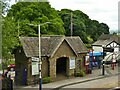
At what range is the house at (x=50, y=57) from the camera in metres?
27.4

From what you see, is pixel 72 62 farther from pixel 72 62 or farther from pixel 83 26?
pixel 83 26

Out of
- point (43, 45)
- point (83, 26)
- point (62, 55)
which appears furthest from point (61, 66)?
point (83, 26)

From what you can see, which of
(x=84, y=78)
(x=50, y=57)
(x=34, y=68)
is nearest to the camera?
(x=34, y=68)

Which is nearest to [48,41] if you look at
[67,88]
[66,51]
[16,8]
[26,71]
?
[66,51]

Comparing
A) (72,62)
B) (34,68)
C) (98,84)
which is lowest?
(98,84)

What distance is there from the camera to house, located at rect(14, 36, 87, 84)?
2736 cm

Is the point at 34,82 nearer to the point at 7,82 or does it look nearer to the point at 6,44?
the point at 7,82

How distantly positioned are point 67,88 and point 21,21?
2108 centimetres

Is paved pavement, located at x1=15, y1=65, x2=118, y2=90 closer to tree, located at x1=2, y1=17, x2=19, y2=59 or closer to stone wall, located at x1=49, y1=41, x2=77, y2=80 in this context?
stone wall, located at x1=49, y1=41, x2=77, y2=80

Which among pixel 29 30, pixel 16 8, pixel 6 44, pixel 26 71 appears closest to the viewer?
pixel 6 44

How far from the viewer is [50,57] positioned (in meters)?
28.2

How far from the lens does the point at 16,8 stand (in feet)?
162

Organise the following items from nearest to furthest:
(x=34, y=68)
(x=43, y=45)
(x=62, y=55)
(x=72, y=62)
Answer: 1. (x=34, y=68)
2. (x=43, y=45)
3. (x=62, y=55)
4. (x=72, y=62)

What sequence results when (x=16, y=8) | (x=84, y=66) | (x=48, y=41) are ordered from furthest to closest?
(x=16, y=8) < (x=84, y=66) < (x=48, y=41)
